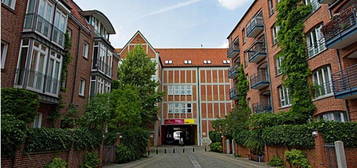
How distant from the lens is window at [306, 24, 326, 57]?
655 inches

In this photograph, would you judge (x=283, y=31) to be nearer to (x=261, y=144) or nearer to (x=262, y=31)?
(x=262, y=31)

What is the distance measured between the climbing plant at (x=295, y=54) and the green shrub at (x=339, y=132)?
15.9 ft

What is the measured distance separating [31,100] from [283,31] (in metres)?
18.0

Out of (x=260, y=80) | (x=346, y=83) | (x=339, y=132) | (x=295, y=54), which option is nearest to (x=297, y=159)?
(x=339, y=132)

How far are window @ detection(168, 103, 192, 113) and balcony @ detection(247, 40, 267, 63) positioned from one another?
2267 cm

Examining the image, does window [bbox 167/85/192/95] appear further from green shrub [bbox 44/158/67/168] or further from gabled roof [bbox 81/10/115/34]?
green shrub [bbox 44/158/67/168]

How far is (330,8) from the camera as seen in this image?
15.7 m

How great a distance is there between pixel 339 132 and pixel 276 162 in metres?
4.36

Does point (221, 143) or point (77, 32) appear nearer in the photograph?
point (77, 32)

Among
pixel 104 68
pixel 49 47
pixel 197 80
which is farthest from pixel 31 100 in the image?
pixel 197 80

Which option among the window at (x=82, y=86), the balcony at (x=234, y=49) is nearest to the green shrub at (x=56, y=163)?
Answer: the window at (x=82, y=86)

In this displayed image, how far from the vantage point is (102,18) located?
23.5m

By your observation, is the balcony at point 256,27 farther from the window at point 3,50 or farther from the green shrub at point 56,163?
the green shrub at point 56,163

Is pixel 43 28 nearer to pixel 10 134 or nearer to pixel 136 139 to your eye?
pixel 10 134
